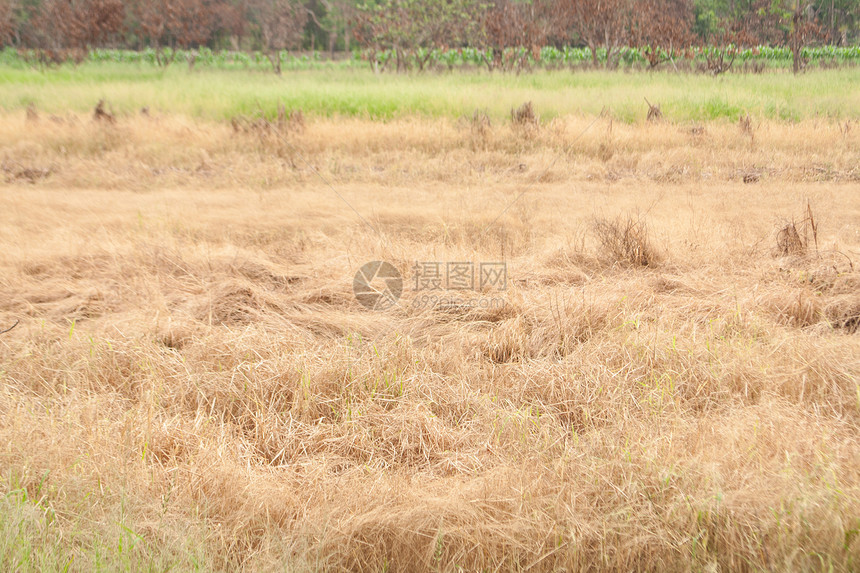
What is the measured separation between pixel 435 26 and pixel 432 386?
667 inches

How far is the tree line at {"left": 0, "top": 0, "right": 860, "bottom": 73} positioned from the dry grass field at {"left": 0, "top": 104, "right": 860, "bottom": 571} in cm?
294

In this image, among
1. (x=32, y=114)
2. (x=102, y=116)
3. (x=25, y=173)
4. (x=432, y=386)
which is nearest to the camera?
(x=432, y=386)

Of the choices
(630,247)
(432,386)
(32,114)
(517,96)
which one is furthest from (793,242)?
(32,114)

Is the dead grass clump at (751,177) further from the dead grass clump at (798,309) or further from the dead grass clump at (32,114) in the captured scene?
the dead grass clump at (32,114)

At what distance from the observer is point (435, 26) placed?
686 inches

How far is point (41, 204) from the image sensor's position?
5254mm

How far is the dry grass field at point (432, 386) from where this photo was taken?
5.60ft

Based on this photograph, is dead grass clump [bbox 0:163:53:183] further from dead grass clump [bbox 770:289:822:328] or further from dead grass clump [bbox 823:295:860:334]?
dead grass clump [bbox 823:295:860:334]

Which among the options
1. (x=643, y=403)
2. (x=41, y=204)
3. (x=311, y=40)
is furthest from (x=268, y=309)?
(x=311, y=40)

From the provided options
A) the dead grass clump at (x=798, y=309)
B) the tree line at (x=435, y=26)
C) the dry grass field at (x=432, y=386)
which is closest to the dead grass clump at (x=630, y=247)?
the dry grass field at (x=432, y=386)

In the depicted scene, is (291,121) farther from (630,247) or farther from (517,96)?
(630,247)

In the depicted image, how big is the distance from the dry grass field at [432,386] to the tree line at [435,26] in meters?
2.94

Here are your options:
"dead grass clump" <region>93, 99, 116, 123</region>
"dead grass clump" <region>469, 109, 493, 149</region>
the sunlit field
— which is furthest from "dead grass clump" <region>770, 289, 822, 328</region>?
"dead grass clump" <region>93, 99, 116, 123</region>

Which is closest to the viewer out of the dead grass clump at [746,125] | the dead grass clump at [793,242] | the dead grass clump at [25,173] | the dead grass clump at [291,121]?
the dead grass clump at [793,242]
